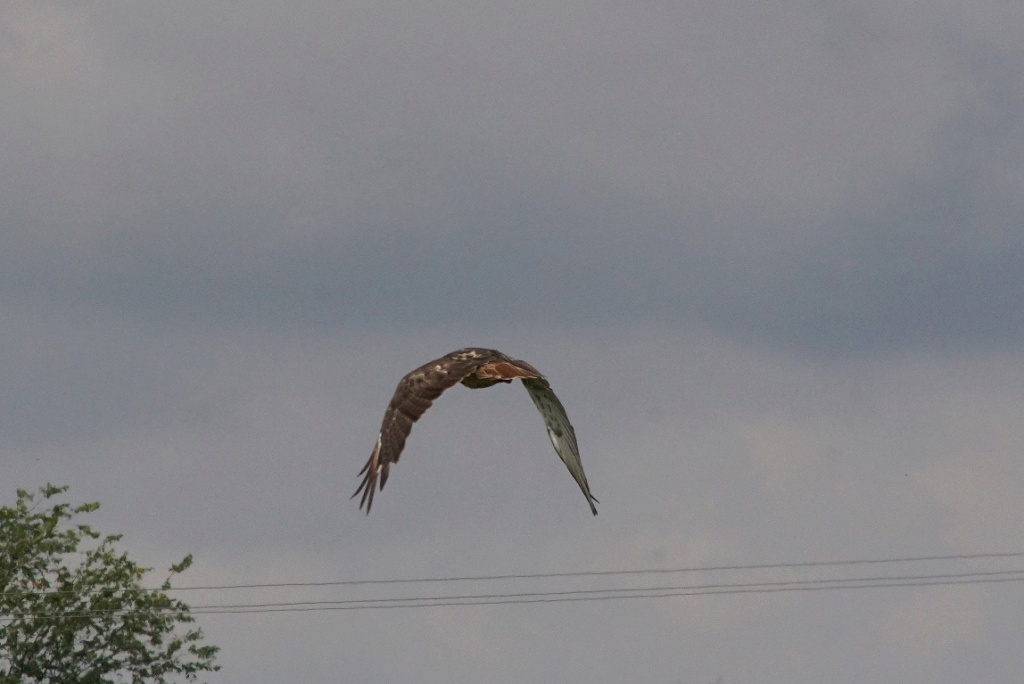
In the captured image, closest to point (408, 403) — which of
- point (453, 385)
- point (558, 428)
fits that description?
point (453, 385)

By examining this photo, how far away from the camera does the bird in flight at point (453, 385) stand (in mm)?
26391

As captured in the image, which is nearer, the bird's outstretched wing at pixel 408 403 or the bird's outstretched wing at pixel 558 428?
the bird's outstretched wing at pixel 408 403

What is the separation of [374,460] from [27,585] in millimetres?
32120

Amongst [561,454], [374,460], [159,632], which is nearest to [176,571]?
[159,632]

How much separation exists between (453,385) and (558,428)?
10.8 feet

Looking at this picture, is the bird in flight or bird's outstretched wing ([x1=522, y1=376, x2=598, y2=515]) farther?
bird's outstretched wing ([x1=522, y1=376, x2=598, y2=515])

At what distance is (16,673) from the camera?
55156 mm

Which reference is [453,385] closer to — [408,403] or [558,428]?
[408,403]

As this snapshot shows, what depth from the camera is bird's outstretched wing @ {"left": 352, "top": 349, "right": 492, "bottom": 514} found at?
26031 millimetres

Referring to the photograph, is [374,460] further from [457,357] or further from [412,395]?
[457,357]

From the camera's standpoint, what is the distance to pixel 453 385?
92.2 ft

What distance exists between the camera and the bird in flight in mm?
26391

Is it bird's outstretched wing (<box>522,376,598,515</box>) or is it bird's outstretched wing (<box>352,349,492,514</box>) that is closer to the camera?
bird's outstretched wing (<box>352,349,492,514</box>)

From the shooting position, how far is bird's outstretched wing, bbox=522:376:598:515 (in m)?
30.5
